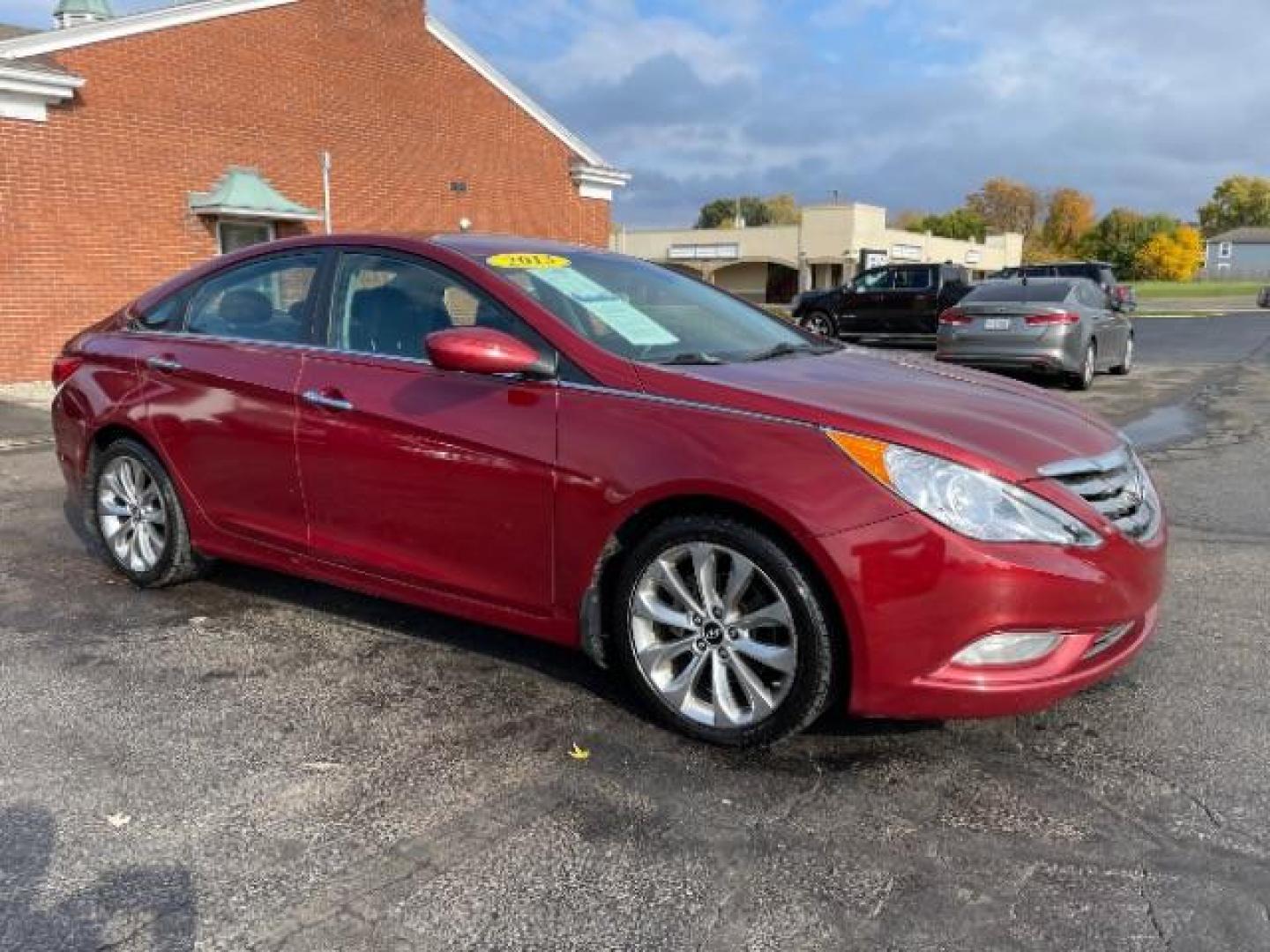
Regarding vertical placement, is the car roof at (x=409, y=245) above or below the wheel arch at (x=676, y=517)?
above

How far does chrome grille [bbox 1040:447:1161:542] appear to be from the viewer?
10.2ft

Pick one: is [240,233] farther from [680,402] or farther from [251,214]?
[680,402]

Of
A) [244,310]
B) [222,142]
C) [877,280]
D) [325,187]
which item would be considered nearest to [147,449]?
[244,310]

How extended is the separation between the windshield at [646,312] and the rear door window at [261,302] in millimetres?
896

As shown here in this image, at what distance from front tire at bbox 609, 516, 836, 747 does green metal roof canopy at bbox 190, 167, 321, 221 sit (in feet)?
44.6

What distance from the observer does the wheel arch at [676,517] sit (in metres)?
3.01

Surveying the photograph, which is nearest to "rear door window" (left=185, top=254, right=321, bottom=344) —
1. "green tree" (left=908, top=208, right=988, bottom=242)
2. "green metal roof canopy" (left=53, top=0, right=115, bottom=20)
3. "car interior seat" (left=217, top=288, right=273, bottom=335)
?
"car interior seat" (left=217, top=288, right=273, bottom=335)

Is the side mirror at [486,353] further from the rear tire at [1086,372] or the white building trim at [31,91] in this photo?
the white building trim at [31,91]

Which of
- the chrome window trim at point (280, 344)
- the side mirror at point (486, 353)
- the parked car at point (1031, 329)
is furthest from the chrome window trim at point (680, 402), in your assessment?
the parked car at point (1031, 329)

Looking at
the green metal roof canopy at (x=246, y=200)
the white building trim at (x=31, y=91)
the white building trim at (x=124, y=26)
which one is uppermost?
the white building trim at (x=124, y=26)

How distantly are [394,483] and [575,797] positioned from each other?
4.57 ft

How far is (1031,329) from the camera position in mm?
12375

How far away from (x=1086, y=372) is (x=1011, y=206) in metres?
104

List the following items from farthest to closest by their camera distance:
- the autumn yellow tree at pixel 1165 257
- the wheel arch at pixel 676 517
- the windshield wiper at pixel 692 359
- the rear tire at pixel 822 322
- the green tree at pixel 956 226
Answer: the autumn yellow tree at pixel 1165 257
the green tree at pixel 956 226
the rear tire at pixel 822 322
the windshield wiper at pixel 692 359
the wheel arch at pixel 676 517
